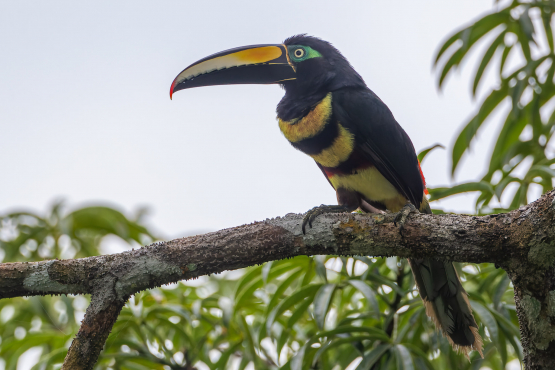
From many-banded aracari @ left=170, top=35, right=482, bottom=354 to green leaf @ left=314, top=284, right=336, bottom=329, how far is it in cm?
40

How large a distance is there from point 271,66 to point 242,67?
179 mm

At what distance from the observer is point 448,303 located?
2.24 m

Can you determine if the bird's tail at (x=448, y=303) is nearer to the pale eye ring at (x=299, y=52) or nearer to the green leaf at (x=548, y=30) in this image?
the pale eye ring at (x=299, y=52)

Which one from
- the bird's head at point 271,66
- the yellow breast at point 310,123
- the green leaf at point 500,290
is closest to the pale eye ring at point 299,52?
the bird's head at point 271,66

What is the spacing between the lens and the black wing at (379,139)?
7.98 ft

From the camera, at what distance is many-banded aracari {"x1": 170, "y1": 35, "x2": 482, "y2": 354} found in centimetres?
224

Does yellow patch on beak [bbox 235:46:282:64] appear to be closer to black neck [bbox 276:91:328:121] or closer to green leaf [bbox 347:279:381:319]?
black neck [bbox 276:91:328:121]

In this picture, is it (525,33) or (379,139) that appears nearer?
(379,139)

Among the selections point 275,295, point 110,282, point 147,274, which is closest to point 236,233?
point 147,274

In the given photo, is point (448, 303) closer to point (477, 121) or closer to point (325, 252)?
point (325, 252)

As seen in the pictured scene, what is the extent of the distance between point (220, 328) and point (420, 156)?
1520 mm

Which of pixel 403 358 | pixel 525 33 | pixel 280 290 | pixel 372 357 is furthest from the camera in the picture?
pixel 525 33

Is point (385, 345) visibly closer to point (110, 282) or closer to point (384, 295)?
point (384, 295)

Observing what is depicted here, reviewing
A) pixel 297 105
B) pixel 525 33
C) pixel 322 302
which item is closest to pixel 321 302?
pixel 322 302
